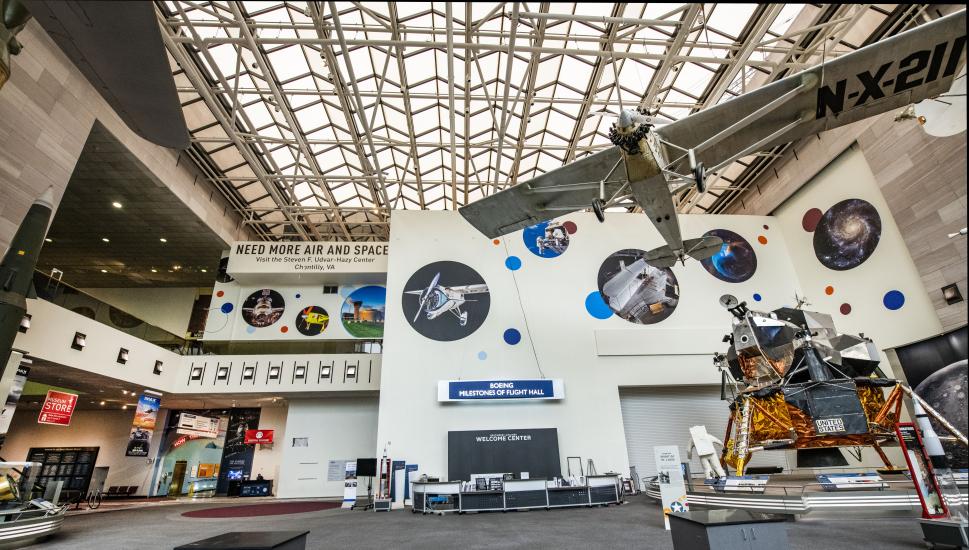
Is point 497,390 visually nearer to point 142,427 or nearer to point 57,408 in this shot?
point 142,427

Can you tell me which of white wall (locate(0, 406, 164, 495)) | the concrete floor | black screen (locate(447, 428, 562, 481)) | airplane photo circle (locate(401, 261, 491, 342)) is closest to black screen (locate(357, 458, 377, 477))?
the concrete floor

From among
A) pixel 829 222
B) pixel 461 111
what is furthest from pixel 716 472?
pixel 461 111

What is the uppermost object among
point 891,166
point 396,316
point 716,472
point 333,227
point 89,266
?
point 333,227

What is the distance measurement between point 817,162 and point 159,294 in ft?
94.3

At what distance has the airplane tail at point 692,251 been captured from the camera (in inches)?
407

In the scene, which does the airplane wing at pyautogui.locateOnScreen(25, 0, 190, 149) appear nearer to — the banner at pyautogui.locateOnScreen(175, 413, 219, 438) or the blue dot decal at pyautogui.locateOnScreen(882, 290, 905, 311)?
the blue dot decal at pyautogui.locateOnScreen(882, 290, 905, 311)

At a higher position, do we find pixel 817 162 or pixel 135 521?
pixel 817 162

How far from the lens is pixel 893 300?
12.8 metres

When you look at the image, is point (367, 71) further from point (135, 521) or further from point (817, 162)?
point (817, 162)

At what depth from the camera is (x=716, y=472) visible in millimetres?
10367

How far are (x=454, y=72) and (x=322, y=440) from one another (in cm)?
1452

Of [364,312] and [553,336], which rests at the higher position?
[364,312]

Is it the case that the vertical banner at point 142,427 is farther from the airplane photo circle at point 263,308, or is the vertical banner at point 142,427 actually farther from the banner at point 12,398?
the airplane photo circle at point 263,308

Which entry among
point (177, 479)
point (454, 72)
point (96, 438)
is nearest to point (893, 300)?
point (454, 72)
